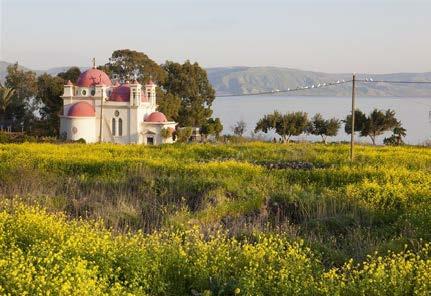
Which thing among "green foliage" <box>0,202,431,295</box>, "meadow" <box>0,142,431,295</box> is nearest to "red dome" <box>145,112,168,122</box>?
"meadow" <box>0,142,431,295</box>

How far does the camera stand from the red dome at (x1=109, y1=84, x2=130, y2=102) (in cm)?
4478

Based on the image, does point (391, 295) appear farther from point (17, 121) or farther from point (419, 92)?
point (419, 92)

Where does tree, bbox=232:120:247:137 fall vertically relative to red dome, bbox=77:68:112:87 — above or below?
below

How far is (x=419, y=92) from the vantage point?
218ft

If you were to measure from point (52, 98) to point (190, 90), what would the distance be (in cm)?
1328

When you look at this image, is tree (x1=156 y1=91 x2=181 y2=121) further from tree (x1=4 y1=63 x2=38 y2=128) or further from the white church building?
tree (x1=4 y1=63 x2=38 y2=128)

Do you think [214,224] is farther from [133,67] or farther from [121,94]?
[133,67]

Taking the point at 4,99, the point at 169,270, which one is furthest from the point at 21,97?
the point at 169,270

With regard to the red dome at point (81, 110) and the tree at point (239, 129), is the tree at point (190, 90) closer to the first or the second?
the tree at point (239, 129)

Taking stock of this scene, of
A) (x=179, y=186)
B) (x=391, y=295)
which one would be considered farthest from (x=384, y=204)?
(x=391, y=295)

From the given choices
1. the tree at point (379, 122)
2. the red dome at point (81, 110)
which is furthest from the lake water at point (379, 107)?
the red dome at point (81, 110)

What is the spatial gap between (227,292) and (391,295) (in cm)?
186

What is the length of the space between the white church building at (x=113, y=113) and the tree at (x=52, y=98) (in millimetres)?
3401

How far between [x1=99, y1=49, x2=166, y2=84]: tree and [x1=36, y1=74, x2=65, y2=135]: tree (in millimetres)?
5957
